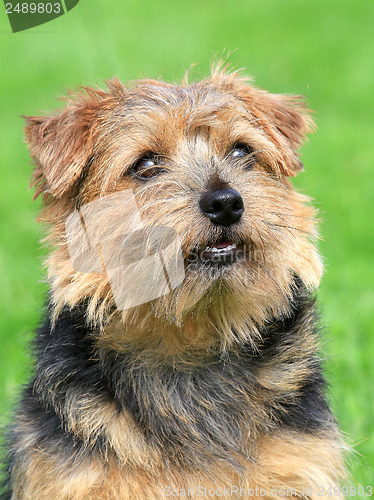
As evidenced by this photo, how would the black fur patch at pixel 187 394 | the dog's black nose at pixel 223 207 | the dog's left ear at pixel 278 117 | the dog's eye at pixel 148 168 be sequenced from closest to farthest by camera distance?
the dog's black nose at pixel 223 207 → the black fur patch at pixel 187 394 → the dog's eye at pixel 148 168 → the dog's left ear at pixel 278 117

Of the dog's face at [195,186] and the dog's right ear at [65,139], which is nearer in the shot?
the dog's face at [195,186]

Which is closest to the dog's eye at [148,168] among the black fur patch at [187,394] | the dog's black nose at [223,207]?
the dog's black nose at [223,207]

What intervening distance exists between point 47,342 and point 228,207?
127cm

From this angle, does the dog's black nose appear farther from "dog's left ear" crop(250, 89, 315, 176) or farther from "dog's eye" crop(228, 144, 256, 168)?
"dog's left ear" crop(250, 89, 315, 176)

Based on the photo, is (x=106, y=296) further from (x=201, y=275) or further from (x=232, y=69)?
(x=232, y=69)

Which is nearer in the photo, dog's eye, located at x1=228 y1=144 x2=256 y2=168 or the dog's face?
the dog's face

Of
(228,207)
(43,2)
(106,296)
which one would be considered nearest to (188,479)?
(106,296)

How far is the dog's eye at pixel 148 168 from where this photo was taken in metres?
3.75

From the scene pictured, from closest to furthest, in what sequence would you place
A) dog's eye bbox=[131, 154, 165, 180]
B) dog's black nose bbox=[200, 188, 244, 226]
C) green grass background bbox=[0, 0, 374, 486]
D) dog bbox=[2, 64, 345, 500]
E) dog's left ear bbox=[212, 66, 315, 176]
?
dog's black nose bbox=[200, 188, 244, 226] → dog bbox=[2, 64, 345, 500] → dog's eye bbox=[131, 154, 165, 180] → dog's left ear bbox=[212, 66, 315, 176] → green grass background bbox=[0, 0, 374, 486]

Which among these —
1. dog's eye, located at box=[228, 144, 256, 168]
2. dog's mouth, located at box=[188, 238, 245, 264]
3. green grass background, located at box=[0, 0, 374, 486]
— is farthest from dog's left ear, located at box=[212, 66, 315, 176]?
dog's mouth, located at box=[188, 238, 245, 264]

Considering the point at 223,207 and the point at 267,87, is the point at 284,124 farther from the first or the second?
the point at 267,87

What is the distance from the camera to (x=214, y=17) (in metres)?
17.9

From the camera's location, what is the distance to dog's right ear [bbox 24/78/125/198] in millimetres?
3766

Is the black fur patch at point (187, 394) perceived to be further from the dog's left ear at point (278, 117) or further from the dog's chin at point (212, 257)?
the dog's left ear at point (278, 117)
